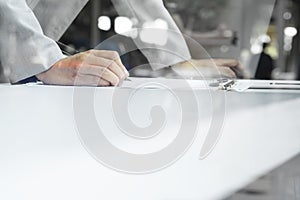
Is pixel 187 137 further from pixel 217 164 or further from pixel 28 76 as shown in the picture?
pixel 28 76

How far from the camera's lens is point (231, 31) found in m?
2.32

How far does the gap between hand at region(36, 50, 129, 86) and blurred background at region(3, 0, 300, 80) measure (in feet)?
0.10

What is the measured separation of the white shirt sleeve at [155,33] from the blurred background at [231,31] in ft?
0.05

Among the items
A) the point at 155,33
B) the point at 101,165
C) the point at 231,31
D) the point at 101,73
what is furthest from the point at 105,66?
the point at 231,31

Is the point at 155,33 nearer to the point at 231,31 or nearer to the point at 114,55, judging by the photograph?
the point at 114,55

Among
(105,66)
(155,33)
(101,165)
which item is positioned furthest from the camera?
(155,33)

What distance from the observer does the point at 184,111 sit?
12.7 inches

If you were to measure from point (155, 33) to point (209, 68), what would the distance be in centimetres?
15

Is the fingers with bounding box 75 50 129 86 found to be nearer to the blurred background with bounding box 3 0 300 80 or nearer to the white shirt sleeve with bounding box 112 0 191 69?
the blurred background with bounding box 3 0 300 80

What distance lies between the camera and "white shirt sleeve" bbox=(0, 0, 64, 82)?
410mm

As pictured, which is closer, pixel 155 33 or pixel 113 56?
pixel 113 56

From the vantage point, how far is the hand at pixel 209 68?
1.50 ft

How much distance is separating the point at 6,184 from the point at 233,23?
7.56ft

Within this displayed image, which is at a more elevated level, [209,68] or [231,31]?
[209,68]
